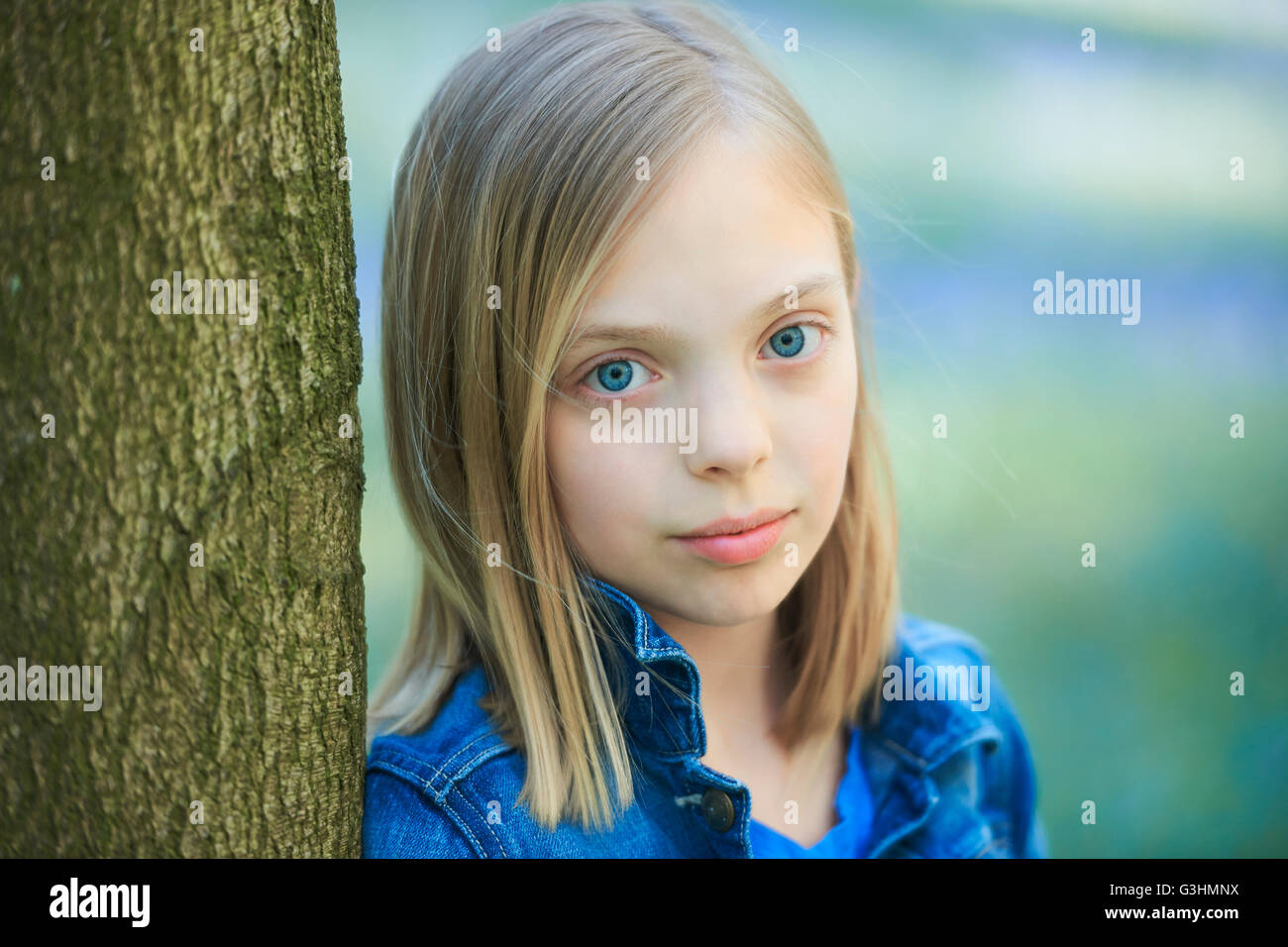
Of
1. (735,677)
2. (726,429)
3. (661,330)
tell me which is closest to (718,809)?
(735,677)

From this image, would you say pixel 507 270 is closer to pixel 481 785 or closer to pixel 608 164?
pixel 608 164

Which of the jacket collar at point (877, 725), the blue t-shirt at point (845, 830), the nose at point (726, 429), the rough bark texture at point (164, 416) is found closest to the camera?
the rough bark texture at point (164, 416)

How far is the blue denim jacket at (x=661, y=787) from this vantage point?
1206 millimetres

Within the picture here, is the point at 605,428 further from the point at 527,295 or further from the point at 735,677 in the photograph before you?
the point at 735,677

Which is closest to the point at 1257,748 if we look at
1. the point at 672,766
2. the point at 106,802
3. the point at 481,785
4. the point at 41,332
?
the point at 672,766

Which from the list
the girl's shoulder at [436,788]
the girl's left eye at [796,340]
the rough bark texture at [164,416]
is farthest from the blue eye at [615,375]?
the girl's shoulder at [436,788]

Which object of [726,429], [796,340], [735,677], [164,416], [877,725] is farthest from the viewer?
[877,725]

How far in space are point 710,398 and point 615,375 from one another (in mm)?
123

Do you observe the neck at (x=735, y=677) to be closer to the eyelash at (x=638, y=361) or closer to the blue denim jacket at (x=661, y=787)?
the blue denim jacket at (x=661, y=787)

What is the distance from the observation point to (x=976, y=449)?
7.27ft

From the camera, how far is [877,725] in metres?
1.62

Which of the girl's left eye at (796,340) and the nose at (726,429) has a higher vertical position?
the girl's left eye at (796,340)

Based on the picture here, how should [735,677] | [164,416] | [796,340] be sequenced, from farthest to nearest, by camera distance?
[735,677]
[796,340]
[164,416]

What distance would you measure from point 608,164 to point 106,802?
858 millimetres
